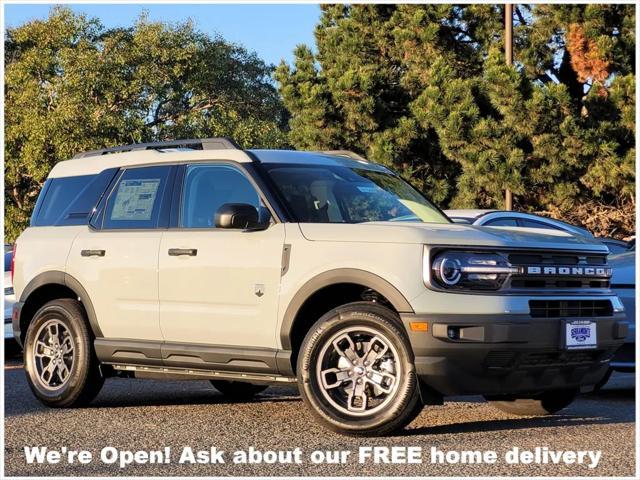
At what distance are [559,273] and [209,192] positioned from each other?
261 centimetres

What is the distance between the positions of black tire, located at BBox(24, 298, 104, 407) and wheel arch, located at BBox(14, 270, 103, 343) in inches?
3.9

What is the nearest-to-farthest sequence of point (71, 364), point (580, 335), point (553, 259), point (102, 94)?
point (580, 335)
point (553, 259)
point (71, 364)
point (102, 94)

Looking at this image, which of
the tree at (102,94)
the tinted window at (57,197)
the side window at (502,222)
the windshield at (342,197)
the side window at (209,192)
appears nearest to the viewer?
the windshield at (342,197)

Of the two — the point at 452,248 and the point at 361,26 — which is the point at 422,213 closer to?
the point at 452,248

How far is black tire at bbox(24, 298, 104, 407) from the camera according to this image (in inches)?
336

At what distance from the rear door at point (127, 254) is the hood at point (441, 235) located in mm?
1401

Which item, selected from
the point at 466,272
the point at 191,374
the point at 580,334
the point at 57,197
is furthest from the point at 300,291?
the point at 57,197

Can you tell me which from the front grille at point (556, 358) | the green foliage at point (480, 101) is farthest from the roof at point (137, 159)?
the green foliage at point (480, 101)

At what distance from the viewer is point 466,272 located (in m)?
6.71

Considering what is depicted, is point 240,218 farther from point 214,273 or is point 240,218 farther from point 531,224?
point 531,224

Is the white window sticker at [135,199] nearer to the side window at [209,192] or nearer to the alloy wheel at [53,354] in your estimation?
the side window at [209,192]

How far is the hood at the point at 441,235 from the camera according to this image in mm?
6793

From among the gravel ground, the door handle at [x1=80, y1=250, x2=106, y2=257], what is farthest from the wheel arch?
the gravel ground

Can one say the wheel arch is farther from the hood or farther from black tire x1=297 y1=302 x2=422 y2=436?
black tire x1=297 y1=302 x2=422 y2=436
